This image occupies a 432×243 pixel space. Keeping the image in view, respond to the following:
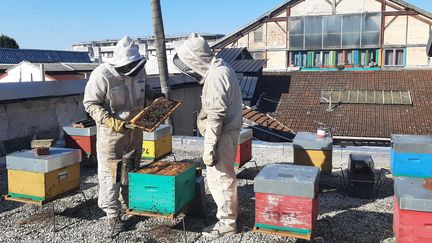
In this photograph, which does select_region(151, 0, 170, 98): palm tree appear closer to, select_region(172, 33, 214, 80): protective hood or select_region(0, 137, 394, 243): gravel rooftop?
select_region(0, 137, 394, 243): gravel rooftop

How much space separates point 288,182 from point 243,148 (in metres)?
2.26


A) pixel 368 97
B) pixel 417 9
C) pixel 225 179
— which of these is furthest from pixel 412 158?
pixel 417 9

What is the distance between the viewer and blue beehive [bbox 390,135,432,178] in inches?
160

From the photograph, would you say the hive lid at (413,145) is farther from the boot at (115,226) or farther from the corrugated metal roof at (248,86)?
the corrugated metal roof at (248,86)

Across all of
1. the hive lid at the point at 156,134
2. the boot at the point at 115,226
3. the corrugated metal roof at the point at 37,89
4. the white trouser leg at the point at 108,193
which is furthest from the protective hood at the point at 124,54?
the corrugated metal roof at the point at 37,89

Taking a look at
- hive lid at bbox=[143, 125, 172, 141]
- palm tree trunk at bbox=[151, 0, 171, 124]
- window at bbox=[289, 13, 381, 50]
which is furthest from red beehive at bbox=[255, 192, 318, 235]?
window at bbox=[289, 13, 381, 50]

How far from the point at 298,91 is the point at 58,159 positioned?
14918 millimetres

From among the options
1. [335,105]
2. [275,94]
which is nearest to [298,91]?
[275,94]

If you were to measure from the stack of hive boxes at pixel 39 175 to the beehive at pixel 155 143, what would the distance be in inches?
72.7

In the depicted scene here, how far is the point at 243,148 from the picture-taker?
5.19 meters

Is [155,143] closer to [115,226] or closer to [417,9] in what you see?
[115,226]

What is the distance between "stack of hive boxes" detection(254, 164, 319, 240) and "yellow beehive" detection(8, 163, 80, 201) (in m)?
2.00

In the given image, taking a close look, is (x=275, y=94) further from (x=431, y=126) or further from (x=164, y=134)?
(x=164, y=134)

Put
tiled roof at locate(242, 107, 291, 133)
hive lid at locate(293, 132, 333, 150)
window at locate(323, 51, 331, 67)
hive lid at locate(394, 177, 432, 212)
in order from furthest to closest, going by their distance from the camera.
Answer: window at locate(323, 51, 331, 67) → tiled roof at locate(242, 107, 291, 133) → hive lid at locate(293, 132, 333, 150) → hive lid at locate(394, 177, 432, 212)
